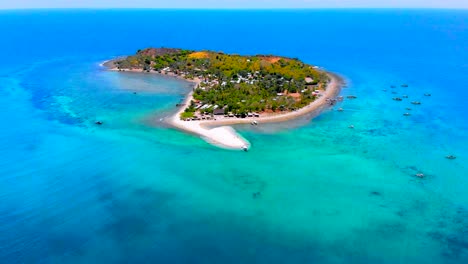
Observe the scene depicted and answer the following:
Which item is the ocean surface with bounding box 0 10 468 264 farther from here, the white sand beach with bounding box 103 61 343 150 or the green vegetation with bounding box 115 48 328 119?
the green vegetation with bounding box 115 48 328 119

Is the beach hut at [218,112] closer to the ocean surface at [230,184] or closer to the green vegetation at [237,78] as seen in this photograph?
the green vegetation at [237,78]

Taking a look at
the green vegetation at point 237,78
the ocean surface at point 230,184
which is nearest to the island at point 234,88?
the green vegetation at point 237,78

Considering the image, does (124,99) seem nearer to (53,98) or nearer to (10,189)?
(53,98)

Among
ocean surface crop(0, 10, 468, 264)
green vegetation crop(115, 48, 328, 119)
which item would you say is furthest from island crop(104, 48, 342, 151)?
ocean surface crop(0, 10, 468, 264)

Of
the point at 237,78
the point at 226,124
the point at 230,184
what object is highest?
the point at 237,78

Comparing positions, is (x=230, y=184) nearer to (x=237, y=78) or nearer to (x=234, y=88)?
(x=234, y=88)

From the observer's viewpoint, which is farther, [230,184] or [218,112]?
[218,112]

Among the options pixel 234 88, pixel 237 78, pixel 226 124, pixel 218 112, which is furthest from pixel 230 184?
pixel 237 78

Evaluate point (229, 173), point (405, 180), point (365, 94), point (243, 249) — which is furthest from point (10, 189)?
point (365, 94)
